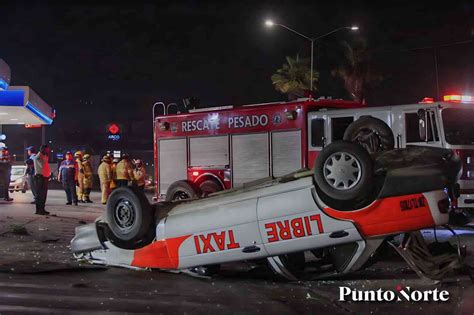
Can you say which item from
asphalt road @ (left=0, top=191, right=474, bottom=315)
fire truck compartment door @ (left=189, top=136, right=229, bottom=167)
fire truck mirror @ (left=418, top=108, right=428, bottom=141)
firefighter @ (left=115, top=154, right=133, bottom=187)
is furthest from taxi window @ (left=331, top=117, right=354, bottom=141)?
firefighter @ (left=115, top=154, right=133, bottom=187)

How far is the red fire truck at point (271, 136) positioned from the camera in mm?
10953

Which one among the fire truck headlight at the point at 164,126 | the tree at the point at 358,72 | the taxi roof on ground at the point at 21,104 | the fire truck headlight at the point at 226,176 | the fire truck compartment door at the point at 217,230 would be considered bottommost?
the fire truck compartment door at the point at 217,230

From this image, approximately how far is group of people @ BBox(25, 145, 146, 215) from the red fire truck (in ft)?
5.29

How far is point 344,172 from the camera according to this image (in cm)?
576

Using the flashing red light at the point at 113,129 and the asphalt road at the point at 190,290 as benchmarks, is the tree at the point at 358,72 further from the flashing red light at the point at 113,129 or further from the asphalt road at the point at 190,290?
the asphalt road at the point at 190,290

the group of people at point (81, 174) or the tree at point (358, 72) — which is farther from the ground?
the tree at point (358, 72)

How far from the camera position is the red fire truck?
11.0m

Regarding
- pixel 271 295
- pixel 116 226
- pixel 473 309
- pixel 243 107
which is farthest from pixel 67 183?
pixel 473 309

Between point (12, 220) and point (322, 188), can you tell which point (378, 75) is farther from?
point (322, 188)

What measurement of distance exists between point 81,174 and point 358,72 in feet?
65.2

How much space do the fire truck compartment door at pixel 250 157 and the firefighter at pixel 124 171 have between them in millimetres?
4167
